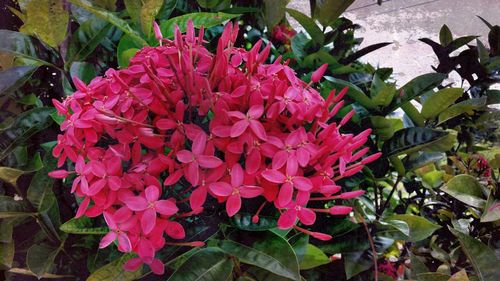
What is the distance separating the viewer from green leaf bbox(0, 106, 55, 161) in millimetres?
661

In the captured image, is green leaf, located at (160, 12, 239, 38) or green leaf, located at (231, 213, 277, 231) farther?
green leaf, located at (160, 12, 239, 38)

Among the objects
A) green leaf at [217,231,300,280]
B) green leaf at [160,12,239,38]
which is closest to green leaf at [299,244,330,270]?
green leaf at [217,231,300,280]

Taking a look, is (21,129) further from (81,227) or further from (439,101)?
(439,101)

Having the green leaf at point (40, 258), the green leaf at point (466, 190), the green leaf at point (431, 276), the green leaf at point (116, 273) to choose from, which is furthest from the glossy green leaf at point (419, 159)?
the green leaf at point (40, 258)

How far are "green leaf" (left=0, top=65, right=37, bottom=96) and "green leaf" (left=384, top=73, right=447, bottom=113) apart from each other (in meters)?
0.47

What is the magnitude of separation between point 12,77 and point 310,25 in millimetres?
410

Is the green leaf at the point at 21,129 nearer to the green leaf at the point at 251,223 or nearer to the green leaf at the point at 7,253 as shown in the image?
the green leaf at the point at 7,253

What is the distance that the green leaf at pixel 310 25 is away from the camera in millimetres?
733

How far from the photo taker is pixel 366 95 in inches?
27.8

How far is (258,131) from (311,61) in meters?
0.33

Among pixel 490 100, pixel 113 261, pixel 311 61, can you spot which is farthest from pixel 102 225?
pixel 490 100

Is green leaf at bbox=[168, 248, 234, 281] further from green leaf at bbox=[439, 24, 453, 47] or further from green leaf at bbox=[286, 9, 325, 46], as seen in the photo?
green leaf at bbox=[439, 24, 453, 47]

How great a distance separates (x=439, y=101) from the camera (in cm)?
69

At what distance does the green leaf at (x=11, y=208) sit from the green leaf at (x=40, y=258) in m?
0.05
